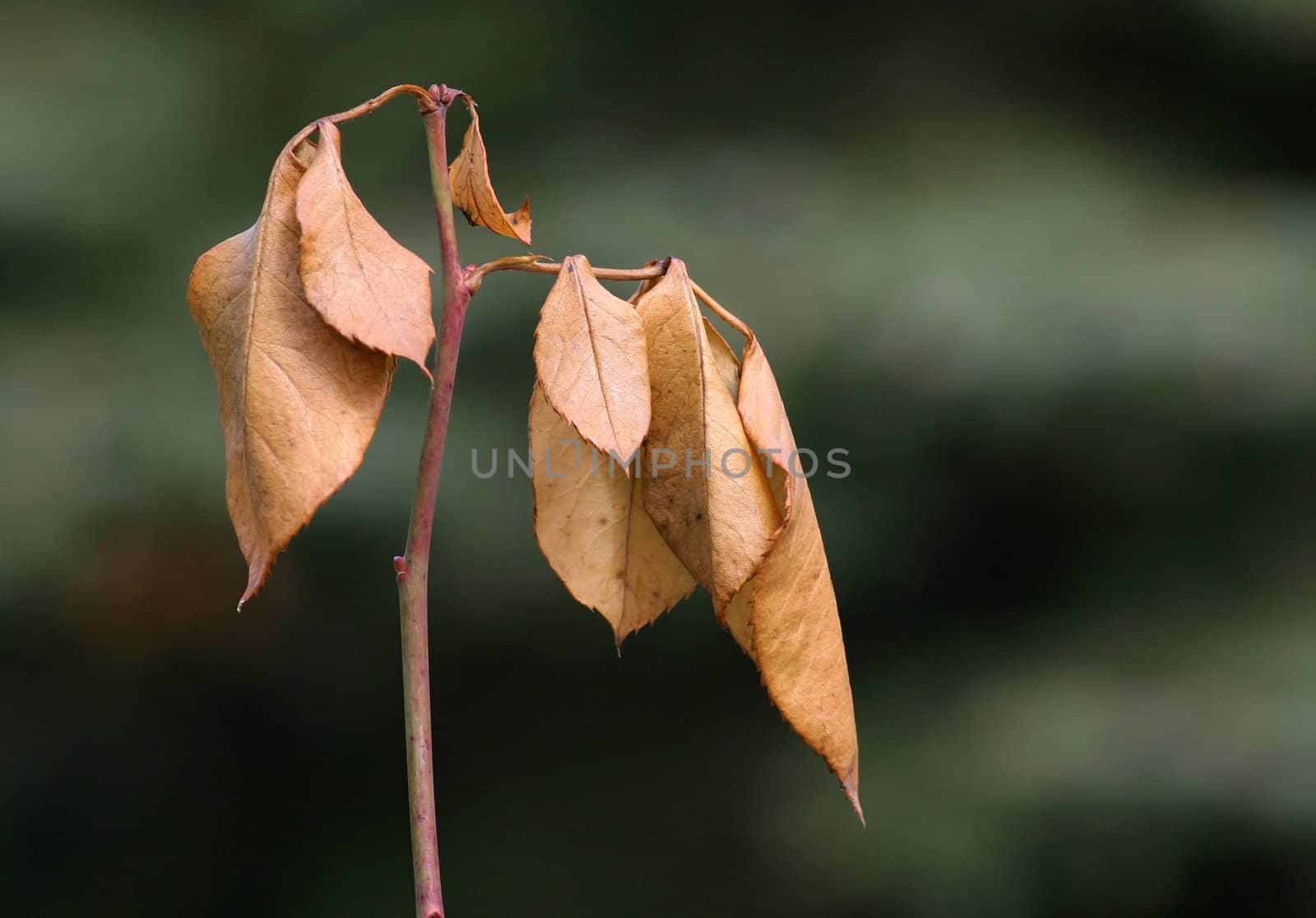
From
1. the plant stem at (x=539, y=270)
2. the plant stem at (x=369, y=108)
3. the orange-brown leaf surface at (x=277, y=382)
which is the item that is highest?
the plant stem at (x=369, y=108)

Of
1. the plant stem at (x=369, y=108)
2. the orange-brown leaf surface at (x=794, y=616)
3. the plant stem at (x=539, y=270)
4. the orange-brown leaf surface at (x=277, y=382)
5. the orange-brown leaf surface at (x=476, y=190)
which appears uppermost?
the plant stem at (x=369, y=108)

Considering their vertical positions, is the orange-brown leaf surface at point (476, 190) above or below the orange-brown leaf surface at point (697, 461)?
above

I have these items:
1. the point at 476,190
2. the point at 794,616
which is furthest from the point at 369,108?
the point at 794,616

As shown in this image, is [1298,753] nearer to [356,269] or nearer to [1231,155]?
[1231,155]

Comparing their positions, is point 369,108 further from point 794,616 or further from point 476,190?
point 794,616
